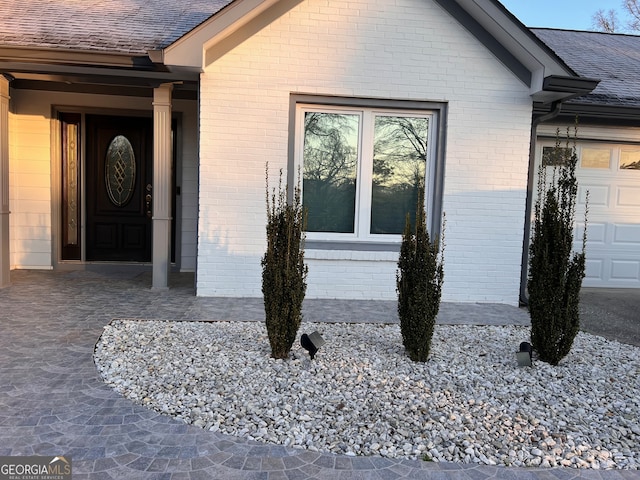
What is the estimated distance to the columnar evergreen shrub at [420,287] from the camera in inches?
157

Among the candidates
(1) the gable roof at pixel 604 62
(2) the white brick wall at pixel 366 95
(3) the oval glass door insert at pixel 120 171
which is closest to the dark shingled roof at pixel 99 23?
(2) the white brick wall at pixel 366 95

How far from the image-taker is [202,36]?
18.5ft

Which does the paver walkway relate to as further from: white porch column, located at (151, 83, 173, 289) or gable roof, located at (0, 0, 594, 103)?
gable roof, located at (0, 0, 594, 103)

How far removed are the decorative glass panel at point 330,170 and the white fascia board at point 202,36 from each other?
58.2 inches

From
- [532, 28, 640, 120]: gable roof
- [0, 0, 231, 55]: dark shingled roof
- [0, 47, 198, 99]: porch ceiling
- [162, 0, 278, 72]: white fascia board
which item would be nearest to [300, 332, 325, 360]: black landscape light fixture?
[162, 0, 278, 72]: white fascia board

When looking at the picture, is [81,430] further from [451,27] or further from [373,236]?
[451,27]

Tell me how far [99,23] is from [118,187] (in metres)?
2.57

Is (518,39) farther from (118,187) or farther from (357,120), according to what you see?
(118,187)

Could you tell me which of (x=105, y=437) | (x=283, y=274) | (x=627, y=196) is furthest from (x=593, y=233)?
(x=105, y=437)

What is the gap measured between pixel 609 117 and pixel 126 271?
770 cm

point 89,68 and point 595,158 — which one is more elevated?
point 89,68

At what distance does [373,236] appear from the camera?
663 cm

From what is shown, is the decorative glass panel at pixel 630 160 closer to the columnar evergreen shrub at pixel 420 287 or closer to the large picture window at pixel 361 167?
the large picture window at pixel 361 167

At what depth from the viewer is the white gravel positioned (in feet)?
9.32
